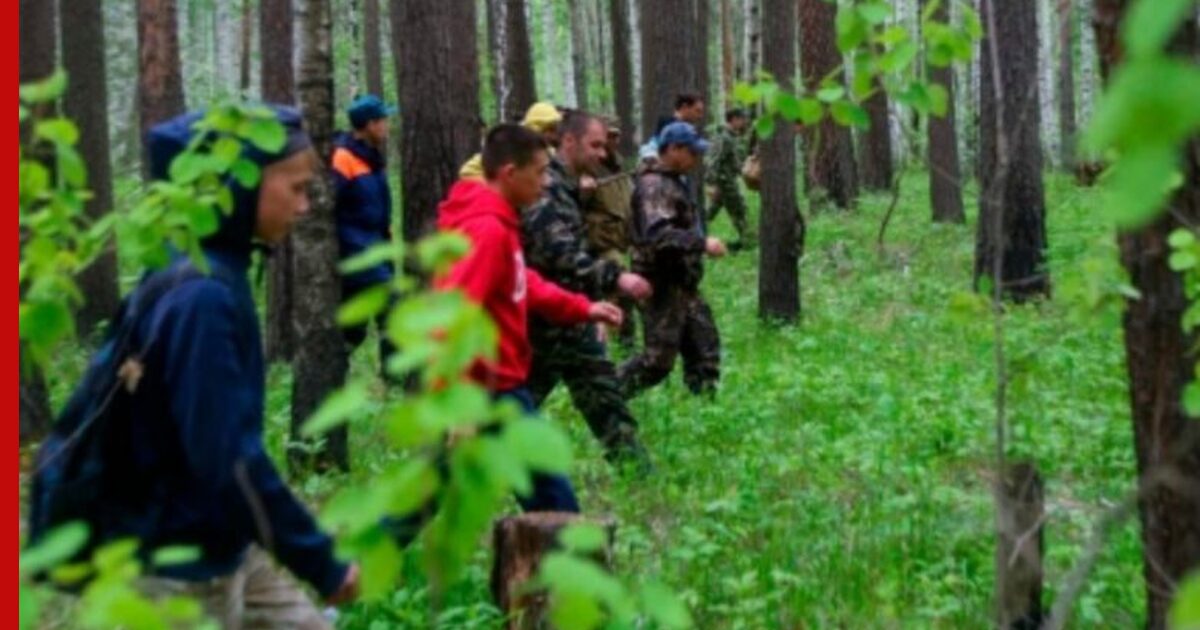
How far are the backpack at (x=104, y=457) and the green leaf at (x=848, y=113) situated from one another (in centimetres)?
166

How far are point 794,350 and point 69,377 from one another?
17.9 feet

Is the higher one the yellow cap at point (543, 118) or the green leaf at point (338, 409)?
the yellow cap at point (543, 118)

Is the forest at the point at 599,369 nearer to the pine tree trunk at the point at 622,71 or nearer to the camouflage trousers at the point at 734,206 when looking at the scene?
the camouflage trousers at the point at 734,206

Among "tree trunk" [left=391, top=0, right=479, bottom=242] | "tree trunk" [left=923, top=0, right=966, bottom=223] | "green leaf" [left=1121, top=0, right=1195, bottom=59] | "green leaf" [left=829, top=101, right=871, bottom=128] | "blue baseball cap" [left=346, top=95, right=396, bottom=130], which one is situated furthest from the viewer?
"tree trunk" [left=923, top=0, right=966, bottom=223]

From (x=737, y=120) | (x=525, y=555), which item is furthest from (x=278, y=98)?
(x=525, y=555)

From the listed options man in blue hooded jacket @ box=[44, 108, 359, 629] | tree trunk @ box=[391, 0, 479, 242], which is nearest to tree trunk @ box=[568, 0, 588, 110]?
tree trunk @ box=[391, 0, 479, 242]

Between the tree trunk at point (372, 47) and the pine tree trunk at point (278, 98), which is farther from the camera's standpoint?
the tree trunk at point (372, 47)

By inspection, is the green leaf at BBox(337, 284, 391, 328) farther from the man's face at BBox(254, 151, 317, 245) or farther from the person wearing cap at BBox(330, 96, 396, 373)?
the person wearing cap at BBox(330, 96, 396, 373)

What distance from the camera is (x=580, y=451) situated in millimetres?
9164

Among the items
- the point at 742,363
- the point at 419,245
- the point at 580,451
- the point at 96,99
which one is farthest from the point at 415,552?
the point at 96,99

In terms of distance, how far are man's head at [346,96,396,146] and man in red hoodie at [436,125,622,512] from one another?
137 inches

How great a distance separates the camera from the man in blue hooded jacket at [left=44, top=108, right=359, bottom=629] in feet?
12.2

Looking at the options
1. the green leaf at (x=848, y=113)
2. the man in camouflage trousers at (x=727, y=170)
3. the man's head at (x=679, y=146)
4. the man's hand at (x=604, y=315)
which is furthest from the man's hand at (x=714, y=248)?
the man in camouflage trousers at (x=727, y=170)

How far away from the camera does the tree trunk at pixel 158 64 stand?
1619 cm
